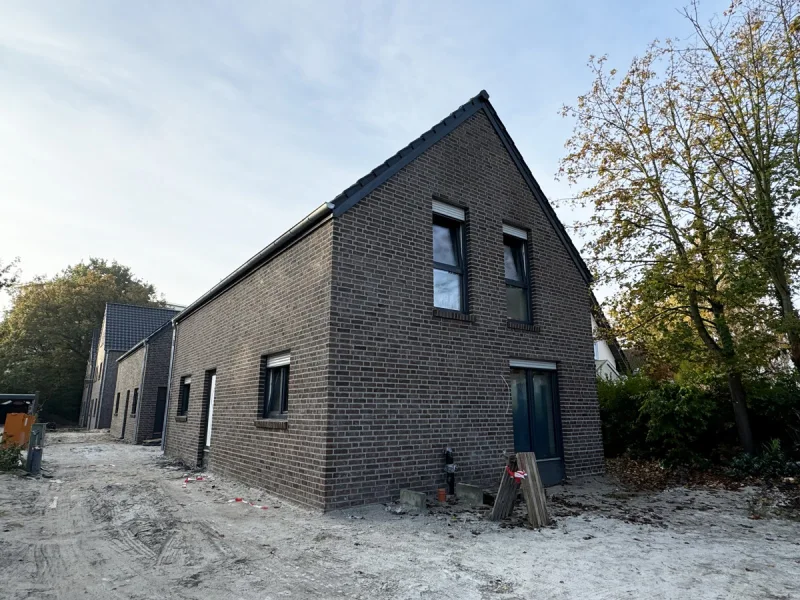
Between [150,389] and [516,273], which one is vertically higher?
[516,273]

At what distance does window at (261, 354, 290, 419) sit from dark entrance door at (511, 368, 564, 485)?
416 centimetres

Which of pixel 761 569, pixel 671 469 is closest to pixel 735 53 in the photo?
pixel 671 469

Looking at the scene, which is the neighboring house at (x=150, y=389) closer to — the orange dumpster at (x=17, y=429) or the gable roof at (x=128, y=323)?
the orange dumpster at (x=17, y=429)

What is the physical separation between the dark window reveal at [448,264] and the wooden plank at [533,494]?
3.08 meters

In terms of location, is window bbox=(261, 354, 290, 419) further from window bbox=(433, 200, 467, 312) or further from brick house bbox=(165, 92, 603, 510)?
window bbox=(433, 200, 467, 312)

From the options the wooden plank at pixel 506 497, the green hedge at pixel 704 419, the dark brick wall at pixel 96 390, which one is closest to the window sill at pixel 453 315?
the wooden plank at pixel 506 497

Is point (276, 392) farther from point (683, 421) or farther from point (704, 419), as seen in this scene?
point (704, 419)

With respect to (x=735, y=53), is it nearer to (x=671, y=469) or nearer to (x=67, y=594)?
(x=671, y=469)

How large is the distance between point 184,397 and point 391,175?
9.98 m

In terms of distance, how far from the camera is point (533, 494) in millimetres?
5977

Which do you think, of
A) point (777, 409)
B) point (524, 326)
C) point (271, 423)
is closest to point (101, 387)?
point (271, 423)

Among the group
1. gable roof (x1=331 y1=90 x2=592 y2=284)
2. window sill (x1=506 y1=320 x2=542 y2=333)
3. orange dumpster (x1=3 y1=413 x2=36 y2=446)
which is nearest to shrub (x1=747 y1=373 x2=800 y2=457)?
gable roof (x1=331 y1=90 x2=592 y2=284)

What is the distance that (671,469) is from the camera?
391 inches

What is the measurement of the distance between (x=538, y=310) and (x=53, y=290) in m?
43.2
